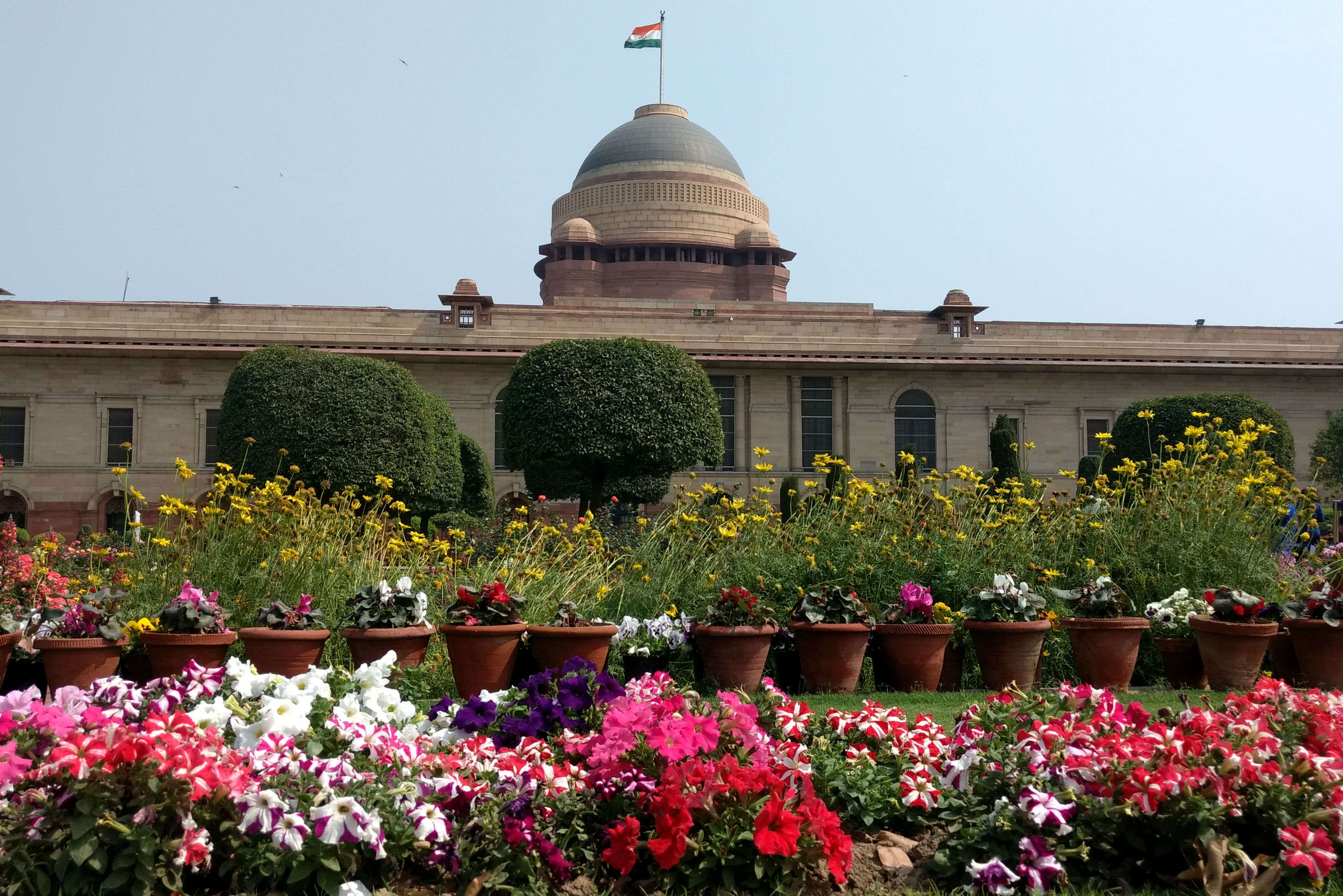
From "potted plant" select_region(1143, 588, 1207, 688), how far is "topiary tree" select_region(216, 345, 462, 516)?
47.2 ft

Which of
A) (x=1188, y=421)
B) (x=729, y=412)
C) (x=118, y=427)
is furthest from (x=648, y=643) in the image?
(x=118, y=427)

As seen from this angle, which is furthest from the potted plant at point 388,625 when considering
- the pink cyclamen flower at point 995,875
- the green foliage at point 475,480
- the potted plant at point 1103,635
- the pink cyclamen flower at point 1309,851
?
the green foliage at point 475,480

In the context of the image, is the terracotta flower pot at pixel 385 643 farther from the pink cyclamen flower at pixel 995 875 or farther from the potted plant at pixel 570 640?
the pink cyclamen flower at pixel 995 875

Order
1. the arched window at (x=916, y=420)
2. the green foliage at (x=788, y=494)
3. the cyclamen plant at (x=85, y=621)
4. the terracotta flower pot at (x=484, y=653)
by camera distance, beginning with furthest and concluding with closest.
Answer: the arched window at (x=916, y=420) < the green foliage at (x=788, y=494) < the terracotta flower pot at (x=484, y=653) < the cyclamen plant at (x=85, y=621)

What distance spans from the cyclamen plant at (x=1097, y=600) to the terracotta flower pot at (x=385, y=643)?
348 cm

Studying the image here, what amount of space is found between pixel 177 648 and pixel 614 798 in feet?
9.59

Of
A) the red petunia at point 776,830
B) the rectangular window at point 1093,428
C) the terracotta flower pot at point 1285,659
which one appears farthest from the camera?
the rectangular window at point 1093,428

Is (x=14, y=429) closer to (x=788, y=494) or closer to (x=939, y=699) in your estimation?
(x=788, y=494)

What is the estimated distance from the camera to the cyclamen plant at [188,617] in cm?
518

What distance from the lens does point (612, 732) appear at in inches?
129

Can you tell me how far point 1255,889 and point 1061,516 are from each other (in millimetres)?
5373

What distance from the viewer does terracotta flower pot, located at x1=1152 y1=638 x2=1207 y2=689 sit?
643 centimetres

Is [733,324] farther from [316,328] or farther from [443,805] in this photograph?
[443,805]

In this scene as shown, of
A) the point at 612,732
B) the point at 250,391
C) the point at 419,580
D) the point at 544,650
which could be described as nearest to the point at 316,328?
the point at 250,391
